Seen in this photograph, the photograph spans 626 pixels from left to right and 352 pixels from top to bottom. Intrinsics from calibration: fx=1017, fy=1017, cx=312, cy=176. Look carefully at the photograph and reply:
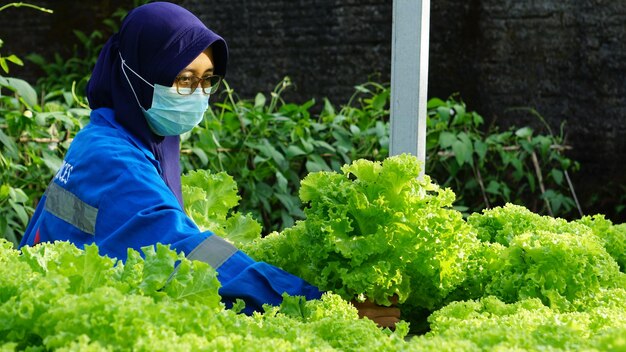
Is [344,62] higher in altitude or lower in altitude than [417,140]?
lower

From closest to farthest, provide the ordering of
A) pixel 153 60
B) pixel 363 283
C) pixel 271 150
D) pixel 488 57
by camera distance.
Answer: pixel 363 283
pixel 153 60
pixel 271 150
pixel 488 57

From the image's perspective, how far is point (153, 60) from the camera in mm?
3311

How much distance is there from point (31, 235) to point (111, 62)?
2.11 feet

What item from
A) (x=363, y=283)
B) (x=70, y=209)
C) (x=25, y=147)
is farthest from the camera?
(x=25, y=147)

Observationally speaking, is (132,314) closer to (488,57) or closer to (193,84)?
(193,84)

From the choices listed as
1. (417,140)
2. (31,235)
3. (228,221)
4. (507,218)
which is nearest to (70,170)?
(31,235)

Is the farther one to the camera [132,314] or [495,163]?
[495,163]

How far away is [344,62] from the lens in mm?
8227

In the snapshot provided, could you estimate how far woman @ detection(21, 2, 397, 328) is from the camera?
275 cm

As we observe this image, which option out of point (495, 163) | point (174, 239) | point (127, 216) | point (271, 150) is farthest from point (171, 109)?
point (495, 163)

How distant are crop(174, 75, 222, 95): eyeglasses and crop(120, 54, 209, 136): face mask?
1cm

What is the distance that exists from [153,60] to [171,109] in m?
0.17

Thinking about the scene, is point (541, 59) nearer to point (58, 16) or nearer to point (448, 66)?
point (448, 66)

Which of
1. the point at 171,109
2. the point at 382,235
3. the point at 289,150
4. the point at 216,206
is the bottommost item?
the point at 289,150
